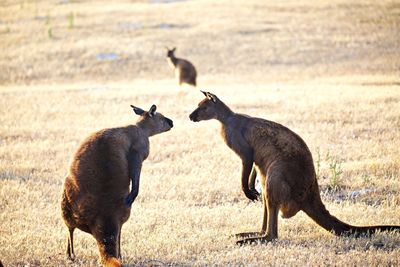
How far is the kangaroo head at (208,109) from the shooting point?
27.9 ft

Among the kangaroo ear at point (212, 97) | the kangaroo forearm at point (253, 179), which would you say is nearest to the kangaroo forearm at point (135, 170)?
the kangaroo forearm at point (253, 179)

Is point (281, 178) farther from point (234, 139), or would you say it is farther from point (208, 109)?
point (208, 109)

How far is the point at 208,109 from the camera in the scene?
8.64 meters

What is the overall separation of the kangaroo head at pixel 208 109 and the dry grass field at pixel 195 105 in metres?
1.17

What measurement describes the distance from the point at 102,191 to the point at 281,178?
6.25ft

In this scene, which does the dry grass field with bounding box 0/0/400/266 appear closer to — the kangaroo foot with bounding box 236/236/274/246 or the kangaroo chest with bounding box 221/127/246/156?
the kangaroo foot with bounding box 236/236/274/246

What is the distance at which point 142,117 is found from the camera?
8.09 m

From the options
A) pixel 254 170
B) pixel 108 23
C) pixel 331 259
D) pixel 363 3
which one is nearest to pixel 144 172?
pixel 254 170

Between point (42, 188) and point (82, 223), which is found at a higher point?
point (82, 223)

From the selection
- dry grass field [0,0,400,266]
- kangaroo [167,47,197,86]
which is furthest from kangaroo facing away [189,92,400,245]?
kangaroo [167,47,197,86]

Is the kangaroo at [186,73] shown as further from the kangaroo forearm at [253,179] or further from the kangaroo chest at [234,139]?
the kangaroo forearm at [253,179]

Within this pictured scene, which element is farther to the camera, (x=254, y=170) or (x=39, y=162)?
(x=39, y=162)

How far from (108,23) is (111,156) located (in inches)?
1045

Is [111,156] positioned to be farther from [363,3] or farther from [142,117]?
[363,3]
